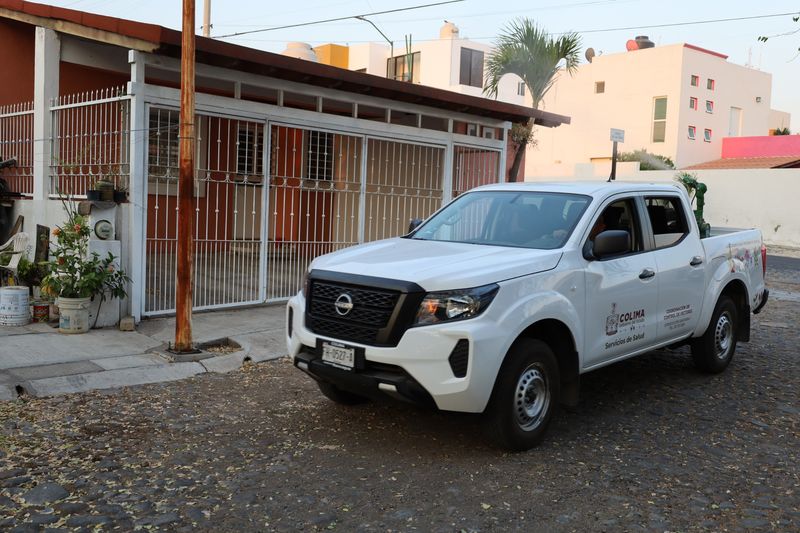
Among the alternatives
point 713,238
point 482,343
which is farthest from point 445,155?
point 482,343

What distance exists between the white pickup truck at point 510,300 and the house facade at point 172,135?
3592mm

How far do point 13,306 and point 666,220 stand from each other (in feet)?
22.0

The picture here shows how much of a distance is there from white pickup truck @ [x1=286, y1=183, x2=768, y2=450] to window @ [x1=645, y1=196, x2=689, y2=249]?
0.06 ft

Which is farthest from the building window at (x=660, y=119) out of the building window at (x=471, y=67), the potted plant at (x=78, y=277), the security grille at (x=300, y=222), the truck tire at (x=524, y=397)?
the truck tire at (x=524, y=397)

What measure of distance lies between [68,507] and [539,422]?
2.85 m

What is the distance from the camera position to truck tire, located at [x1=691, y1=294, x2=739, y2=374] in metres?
7.02

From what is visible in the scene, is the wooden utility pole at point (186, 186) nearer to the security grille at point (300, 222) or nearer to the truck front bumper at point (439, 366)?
the security grille at point (300, 222)

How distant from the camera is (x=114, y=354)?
7176mm

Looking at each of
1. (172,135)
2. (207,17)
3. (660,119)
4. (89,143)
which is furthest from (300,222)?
(660,119)

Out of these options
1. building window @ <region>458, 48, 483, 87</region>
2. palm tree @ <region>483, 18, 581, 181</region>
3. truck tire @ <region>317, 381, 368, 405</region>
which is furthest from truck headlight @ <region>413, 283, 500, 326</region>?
building window @ <region>458, 48, 483, 87</region>

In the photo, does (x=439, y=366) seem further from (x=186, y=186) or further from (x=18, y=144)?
(x=18, y=144)

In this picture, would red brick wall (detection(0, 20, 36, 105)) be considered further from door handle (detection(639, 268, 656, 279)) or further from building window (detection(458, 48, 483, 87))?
building window (detection(458, 48, 483, 87))

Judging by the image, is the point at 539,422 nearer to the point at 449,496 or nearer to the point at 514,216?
the point at 449,496

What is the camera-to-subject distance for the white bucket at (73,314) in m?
7.82
